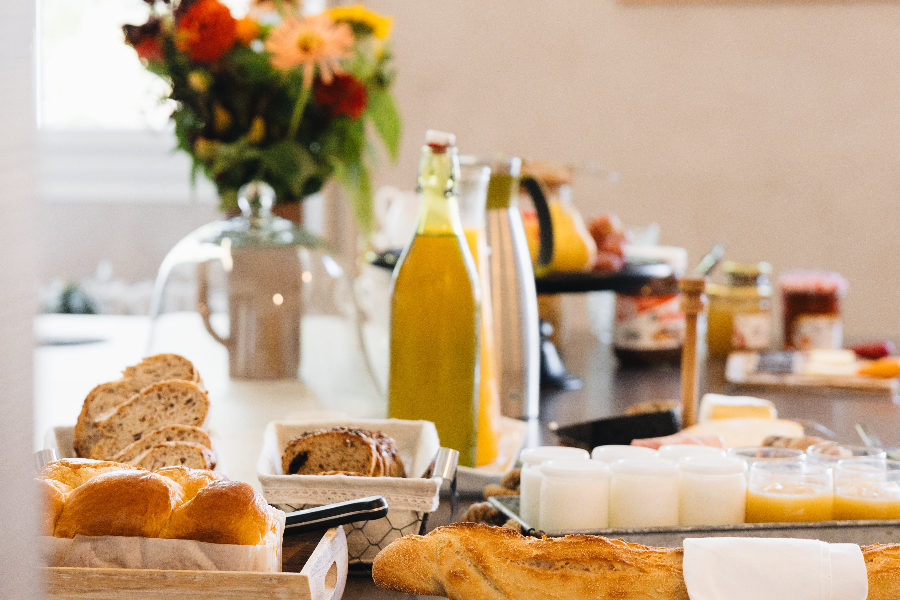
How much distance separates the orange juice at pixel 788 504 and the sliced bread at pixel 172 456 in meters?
0.43

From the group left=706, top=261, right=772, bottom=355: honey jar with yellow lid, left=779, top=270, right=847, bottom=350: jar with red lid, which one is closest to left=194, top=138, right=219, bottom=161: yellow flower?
left=706, top=261, right=772, bottom=355: honey jar with yellow lid

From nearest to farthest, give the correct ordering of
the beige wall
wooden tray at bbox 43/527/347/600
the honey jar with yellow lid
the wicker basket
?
wooden tray at bbox 43/527/347/600
the wicker basket
the honey jar with yellow lid
the beige wall

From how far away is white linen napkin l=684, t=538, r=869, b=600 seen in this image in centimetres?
52

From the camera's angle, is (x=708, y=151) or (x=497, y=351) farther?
(x=708, y=151)

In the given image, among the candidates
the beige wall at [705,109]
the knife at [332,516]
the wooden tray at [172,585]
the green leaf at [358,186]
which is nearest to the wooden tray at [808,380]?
the green leaf at [358,186]

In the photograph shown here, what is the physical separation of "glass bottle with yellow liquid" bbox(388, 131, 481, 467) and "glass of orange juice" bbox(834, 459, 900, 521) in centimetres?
34

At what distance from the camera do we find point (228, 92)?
3.80 feet

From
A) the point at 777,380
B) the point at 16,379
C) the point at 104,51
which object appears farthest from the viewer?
the point at 104,51

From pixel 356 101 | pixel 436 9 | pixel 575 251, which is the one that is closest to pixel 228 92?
pixel 356 101

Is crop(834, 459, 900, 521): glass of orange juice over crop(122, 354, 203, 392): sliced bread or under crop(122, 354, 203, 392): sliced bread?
under

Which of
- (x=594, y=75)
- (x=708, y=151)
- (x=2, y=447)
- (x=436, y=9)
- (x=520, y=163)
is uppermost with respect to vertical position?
(x=436, y=9)

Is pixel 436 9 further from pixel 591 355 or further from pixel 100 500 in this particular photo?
pixel 100 500

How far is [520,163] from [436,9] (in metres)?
2.03

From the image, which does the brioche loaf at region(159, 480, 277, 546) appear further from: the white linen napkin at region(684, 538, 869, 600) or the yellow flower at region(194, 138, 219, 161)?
the yellow flower at region(194, 138, 219, 161)
